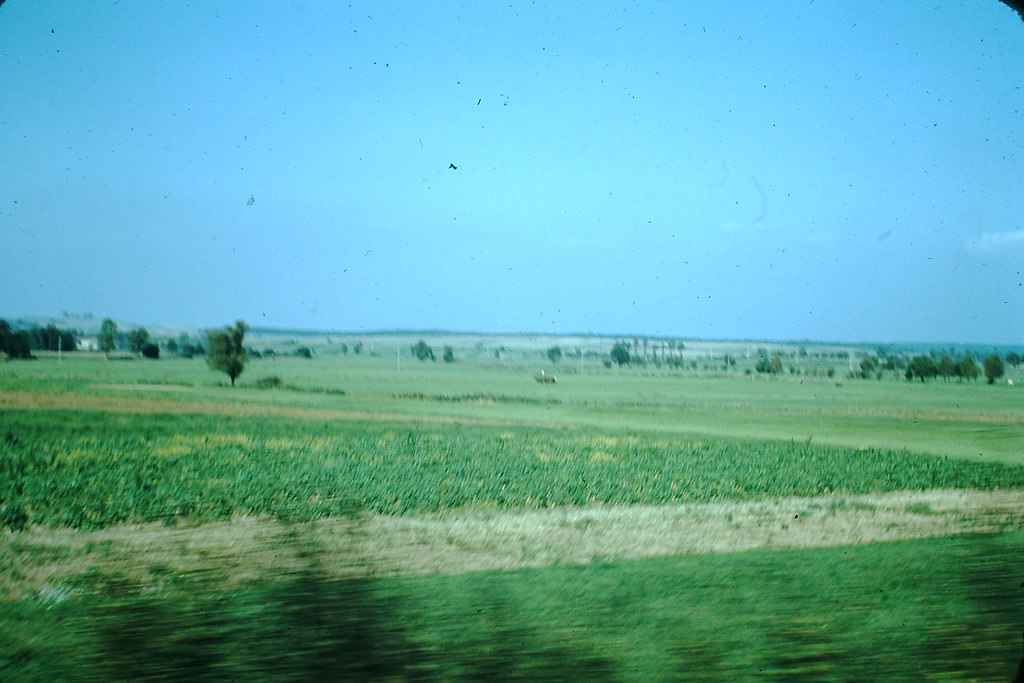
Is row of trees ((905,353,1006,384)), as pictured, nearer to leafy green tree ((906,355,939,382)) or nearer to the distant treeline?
leafy green tree ((906,355,939,382))

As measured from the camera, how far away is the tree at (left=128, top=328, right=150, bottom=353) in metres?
24.2

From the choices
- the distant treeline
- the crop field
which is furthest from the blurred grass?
the distant treeline

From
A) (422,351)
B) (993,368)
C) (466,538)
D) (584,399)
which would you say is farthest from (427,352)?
(466,538)

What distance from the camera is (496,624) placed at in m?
6.68

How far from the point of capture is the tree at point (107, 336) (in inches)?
888

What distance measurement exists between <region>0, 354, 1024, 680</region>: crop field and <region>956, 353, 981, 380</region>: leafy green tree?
7.32ft

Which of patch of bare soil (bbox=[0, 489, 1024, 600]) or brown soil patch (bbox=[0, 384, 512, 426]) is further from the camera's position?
brown soil patch (bbox=[0, 384, 512, 426])

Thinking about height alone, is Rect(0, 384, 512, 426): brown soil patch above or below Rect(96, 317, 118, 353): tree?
below

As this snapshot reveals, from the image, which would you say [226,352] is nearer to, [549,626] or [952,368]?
[549,626]

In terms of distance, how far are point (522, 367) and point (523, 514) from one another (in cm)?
2961

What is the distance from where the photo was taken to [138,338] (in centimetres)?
2478

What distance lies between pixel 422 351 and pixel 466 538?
90.7 ft

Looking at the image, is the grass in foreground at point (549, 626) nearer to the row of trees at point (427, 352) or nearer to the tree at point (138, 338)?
the tree at point (138, 338)

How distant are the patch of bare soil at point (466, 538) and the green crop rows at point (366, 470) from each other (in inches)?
36.9
